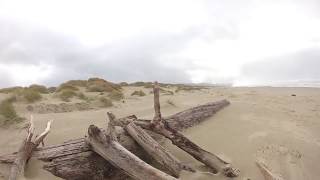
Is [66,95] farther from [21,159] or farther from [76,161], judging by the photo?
[76,161]

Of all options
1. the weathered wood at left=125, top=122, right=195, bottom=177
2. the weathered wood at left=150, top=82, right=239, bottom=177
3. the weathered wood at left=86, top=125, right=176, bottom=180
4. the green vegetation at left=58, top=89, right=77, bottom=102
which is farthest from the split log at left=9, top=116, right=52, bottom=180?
the green vegetation at left=58, top=89, right=77, bottom=102

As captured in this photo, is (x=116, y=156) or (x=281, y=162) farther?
(x=281, y=162)

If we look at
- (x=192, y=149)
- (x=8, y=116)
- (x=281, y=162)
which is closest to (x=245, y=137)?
(x=281, y=162)

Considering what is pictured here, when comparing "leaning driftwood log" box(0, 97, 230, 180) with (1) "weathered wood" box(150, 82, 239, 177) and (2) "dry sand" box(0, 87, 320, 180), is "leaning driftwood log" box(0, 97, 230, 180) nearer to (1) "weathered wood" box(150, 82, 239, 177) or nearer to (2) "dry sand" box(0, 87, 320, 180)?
(2) "dry sand" box(0, 87, 320, 180)

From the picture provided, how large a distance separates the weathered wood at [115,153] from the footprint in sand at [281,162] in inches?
92.7

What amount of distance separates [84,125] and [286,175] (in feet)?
15.0

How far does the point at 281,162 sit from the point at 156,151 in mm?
2914

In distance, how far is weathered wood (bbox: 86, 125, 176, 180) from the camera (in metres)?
6.09

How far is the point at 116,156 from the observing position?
6.36m

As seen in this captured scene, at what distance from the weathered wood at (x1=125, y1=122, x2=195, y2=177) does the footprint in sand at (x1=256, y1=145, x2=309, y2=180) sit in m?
1.57

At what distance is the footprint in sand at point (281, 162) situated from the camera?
7826 millimetres

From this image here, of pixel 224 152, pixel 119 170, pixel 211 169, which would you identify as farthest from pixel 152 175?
pixel 224 152

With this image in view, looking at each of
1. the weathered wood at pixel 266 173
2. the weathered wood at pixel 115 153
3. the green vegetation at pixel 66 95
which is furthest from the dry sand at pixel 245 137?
the green vegetation at pixel 66 95

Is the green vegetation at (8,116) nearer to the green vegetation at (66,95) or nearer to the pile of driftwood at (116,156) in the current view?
the pile of driftwood at (116,156)
